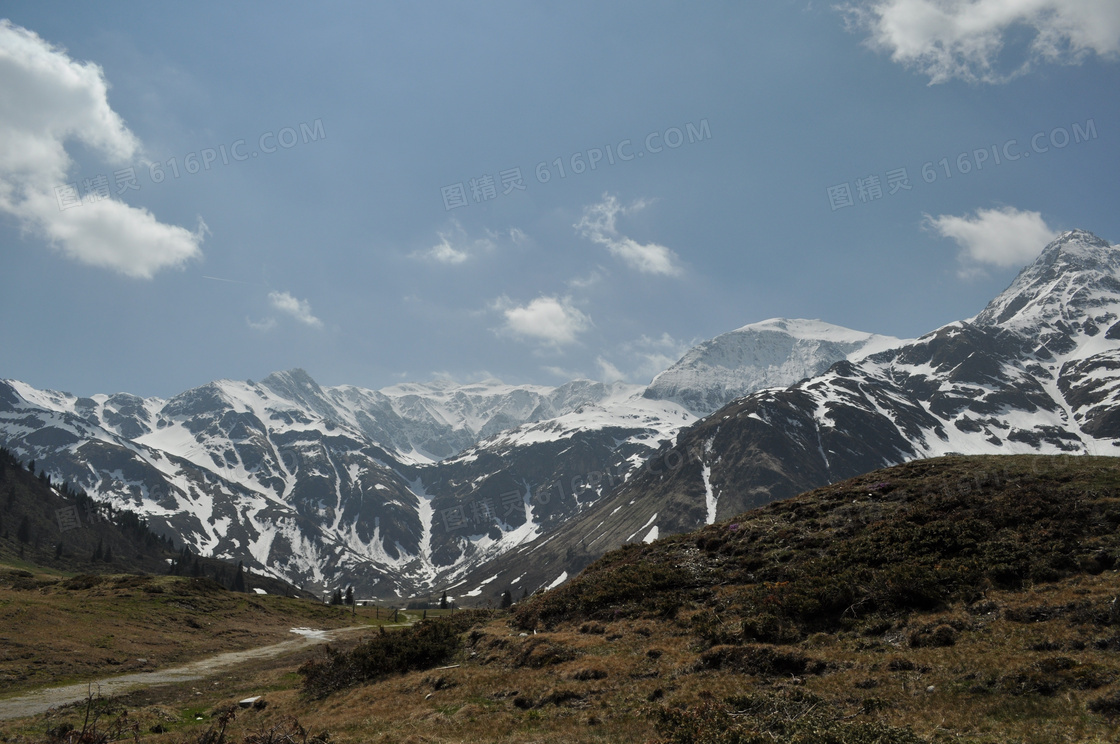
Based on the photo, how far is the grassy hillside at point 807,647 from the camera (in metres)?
16.2

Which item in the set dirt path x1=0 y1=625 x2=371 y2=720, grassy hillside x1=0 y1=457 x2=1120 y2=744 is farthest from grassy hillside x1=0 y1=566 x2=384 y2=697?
grassy hillside x1=0 y1=457 x2=1120 y2=744

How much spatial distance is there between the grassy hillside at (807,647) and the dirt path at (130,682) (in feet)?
12.1

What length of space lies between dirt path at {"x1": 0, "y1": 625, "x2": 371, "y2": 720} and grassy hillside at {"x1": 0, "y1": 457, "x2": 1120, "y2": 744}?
3693mm

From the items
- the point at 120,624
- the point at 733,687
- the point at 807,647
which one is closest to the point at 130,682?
the point at 120,624

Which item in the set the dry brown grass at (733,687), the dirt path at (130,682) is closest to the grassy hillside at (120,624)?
the dirt path at (130,682)

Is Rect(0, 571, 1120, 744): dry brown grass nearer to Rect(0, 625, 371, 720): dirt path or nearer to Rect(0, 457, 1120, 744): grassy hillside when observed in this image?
Rect(0, 457, 1120, 744): grassy hillside

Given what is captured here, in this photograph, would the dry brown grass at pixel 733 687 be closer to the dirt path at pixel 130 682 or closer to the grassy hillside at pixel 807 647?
the grassy hillside at pixel 807 647

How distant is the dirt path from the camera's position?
27.7 metres

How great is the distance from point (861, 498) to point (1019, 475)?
32.0 feet

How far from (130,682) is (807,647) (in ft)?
133

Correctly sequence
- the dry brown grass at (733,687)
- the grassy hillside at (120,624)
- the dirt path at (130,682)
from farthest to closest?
1. the grassy hillside at (120,624)
2. the dirt path at (130,682)
3. the dry brown grass at (733,687)

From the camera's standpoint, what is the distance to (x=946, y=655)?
19375mm

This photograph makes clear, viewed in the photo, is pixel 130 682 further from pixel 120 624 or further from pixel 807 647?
pixel 807 647

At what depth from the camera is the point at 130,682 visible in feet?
116
